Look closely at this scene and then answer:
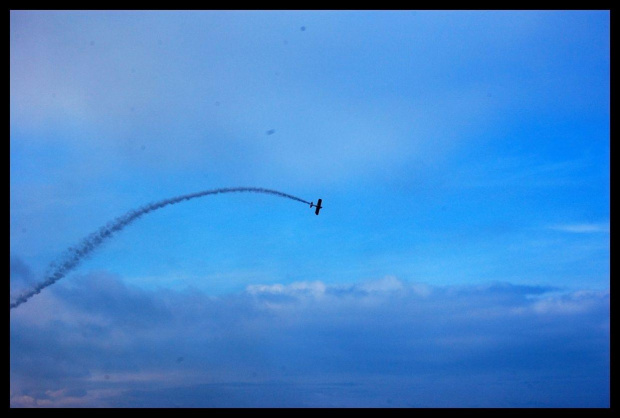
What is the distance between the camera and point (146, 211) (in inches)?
3305
